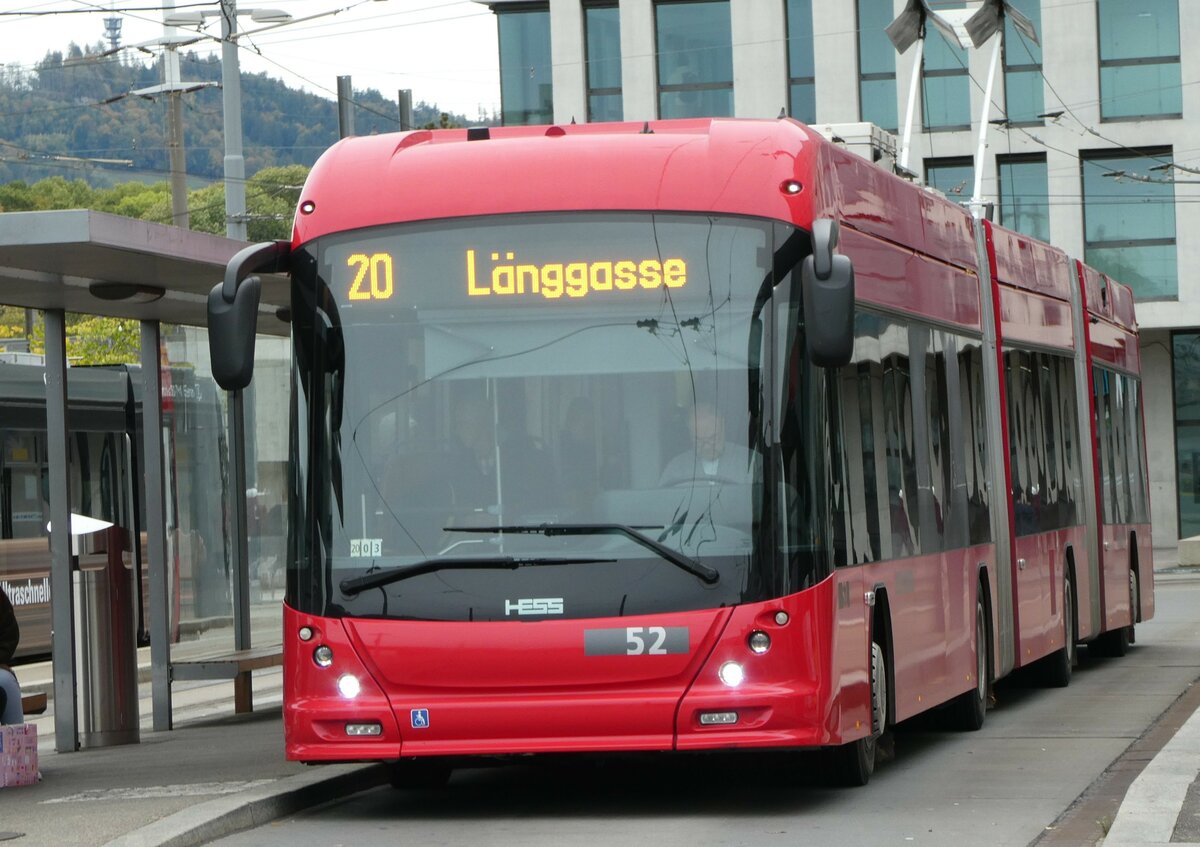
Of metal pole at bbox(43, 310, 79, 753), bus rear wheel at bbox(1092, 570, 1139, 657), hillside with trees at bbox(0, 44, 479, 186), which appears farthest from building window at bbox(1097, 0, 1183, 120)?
hillside with trees at bbox(0, 44, 479, 186)

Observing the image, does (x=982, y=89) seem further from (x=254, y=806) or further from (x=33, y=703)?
(x=254, y=806)

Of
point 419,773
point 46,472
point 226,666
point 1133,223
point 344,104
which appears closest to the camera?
point 419,773

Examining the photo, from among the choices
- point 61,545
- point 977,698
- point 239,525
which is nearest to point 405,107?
point 239,525

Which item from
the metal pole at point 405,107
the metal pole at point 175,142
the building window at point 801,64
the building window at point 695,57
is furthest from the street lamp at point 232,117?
the building window at point 801,64

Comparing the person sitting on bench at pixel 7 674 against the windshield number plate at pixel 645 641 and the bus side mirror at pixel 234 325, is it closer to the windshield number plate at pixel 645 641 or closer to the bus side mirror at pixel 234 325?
the bus side mirror at pixel 234 325

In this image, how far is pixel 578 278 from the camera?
9977 mm

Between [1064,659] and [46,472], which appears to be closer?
[1064,659]

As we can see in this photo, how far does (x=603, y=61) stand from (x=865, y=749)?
3372cm

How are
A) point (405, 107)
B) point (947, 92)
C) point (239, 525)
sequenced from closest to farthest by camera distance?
point (239, 525)
point (405, 107)
point (947, 92)

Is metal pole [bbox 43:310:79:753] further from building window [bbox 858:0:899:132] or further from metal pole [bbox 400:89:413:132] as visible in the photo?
building window [bbox 858:0:899:132]

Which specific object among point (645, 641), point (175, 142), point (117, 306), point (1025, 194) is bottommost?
point (645, 641)

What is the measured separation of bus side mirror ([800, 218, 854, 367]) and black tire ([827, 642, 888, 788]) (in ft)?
6.61

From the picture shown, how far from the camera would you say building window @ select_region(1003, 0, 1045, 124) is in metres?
43.0

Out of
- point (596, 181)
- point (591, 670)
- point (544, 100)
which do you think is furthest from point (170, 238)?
point (544, 100)
